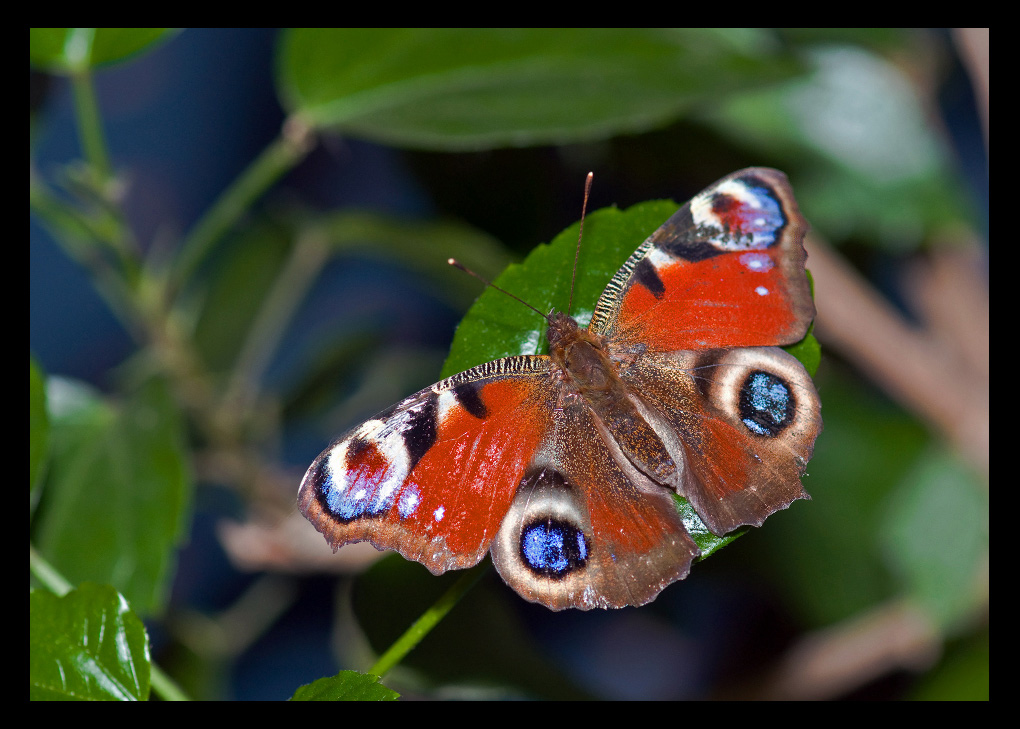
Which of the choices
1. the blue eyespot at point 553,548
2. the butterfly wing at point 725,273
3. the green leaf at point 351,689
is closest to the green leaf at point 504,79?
the butterfly wing at point 725,273

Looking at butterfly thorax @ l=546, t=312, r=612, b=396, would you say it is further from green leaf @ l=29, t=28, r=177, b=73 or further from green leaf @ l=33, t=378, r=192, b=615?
green leaf @ l=29, t=28, r=177, b=73

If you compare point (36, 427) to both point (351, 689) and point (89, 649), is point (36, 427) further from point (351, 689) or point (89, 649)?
point (351, 689)

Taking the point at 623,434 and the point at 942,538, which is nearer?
the point at 623,434

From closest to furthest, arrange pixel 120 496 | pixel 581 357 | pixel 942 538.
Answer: pixel 581 357 → pixel 120 496 → pixel 942 538

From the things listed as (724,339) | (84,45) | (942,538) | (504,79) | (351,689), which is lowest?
(942,538)

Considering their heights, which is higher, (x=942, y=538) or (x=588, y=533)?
(x=588, y=533)

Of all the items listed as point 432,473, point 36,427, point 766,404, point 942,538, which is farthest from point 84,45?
point 942,538

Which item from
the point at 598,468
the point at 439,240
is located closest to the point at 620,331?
the point at 598,468
